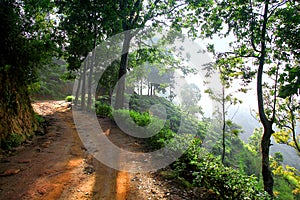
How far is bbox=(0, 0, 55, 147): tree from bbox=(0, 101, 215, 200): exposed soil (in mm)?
1193

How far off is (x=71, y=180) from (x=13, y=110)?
14.3 feet

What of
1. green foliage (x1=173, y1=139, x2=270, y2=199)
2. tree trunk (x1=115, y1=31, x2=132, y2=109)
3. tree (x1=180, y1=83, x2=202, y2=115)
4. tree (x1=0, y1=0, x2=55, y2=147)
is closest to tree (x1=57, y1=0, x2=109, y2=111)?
tree trunk (x1=115, y1=31, x2=132, y2=109)

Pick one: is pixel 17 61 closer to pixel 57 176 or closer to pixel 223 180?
pixel 57 176

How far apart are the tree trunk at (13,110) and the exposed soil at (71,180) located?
674 mm

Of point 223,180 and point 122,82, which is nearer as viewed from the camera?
point 223,180

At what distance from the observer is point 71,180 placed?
4730 millimetres

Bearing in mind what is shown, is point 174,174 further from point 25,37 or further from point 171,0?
point 171,0

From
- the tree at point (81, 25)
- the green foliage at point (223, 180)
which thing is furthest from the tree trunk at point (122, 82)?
the green foliage at point (223, 180)

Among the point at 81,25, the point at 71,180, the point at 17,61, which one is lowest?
the point at 71,180

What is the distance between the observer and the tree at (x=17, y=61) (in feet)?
22.6

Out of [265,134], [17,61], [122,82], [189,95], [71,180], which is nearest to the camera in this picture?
[71,180]

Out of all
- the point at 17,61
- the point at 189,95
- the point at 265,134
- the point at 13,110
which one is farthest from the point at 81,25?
the point at 189,95

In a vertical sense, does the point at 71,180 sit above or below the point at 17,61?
below

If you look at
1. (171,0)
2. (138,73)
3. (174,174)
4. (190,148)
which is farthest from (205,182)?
(138,73)
